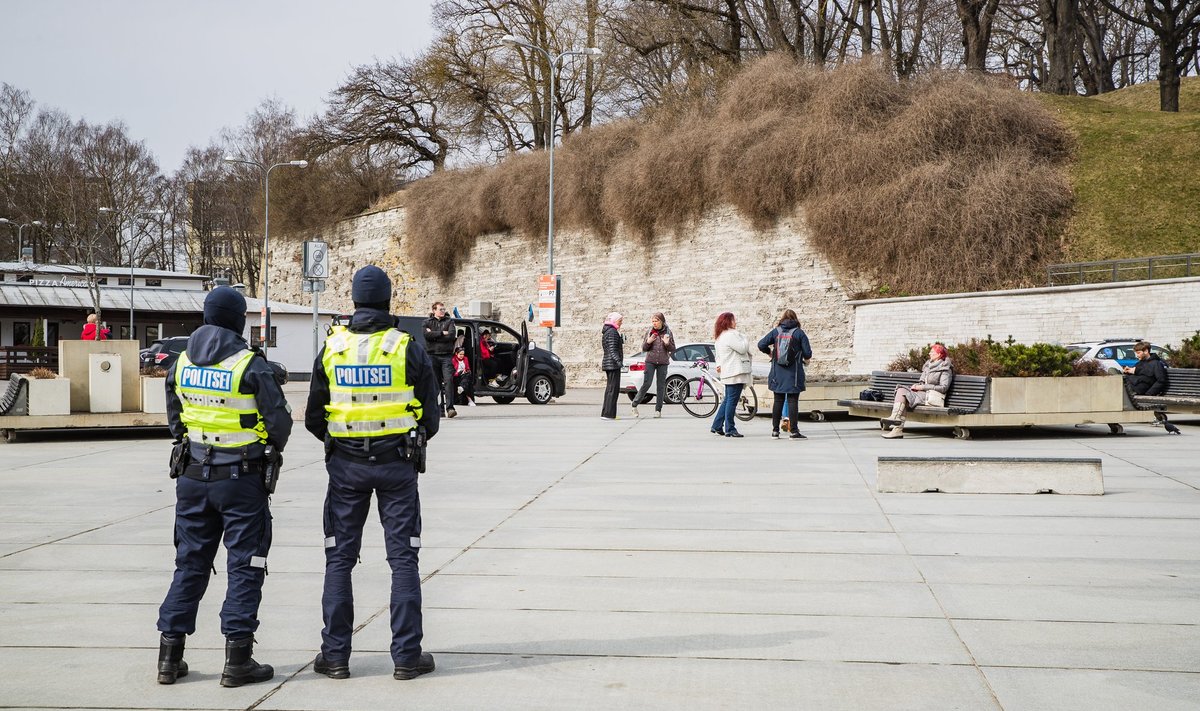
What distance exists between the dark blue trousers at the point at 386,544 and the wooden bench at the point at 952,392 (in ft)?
39.1

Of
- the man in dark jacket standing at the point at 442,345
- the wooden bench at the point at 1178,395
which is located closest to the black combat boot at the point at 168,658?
the man in dark jacket standing at the point at 442,345

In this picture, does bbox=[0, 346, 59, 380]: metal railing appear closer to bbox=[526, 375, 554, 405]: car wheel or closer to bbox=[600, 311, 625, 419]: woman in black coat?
bbox=[526, 375, 554, 405]: car wheel

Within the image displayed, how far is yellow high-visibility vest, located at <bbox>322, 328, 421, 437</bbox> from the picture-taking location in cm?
489

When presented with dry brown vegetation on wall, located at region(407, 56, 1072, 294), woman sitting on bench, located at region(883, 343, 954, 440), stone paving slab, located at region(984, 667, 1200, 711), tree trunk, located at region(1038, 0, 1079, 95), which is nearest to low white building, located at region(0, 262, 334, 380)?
dry brown vegetation on wall, located at region(407, 56, 1072, 294)

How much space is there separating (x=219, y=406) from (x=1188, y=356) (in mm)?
17441

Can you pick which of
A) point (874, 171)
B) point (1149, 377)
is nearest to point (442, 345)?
point (1149, 377)

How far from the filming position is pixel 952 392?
631 inches

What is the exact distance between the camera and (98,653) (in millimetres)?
5176

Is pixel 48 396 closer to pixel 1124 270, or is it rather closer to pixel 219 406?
pixel 219 406

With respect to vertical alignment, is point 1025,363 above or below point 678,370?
above

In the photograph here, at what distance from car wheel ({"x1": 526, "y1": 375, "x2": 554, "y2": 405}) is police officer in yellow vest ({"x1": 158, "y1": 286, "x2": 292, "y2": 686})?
67.8 feet

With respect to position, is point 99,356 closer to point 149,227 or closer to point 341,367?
point 341,367

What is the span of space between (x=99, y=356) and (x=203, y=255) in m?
64.7

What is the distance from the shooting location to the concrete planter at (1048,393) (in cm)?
1550
